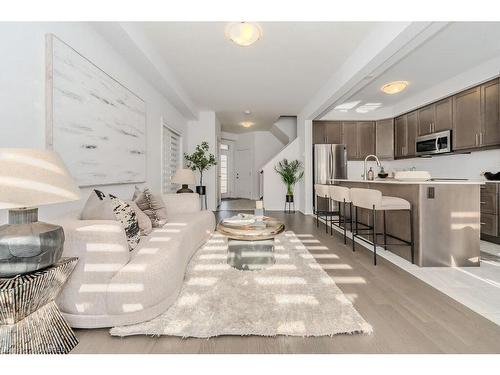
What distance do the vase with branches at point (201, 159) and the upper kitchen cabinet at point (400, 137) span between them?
4.54 m

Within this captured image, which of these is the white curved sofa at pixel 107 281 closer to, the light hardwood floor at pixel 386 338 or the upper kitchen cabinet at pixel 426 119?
the light hardwood floor at pixel 386 338

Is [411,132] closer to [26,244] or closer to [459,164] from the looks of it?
[459,164]

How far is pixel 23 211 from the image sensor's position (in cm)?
126

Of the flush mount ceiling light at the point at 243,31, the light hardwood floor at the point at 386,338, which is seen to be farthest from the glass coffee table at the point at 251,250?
the flush mount ceiling light at the point at 243,31

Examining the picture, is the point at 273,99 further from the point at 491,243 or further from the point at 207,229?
the point at 491,243

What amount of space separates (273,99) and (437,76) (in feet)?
10.1

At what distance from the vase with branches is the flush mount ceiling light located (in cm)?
386

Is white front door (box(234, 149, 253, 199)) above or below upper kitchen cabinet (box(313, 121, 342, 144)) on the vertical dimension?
below

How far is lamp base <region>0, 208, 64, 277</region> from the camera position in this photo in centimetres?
116

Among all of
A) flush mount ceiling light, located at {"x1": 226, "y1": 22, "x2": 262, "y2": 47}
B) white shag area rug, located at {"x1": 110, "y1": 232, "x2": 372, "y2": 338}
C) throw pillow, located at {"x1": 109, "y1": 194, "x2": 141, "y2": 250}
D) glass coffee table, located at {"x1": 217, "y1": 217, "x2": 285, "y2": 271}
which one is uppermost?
flush mount ceiling light, located at {"x1": 226, "y1": 22, "x2": 262, "y2": 47}

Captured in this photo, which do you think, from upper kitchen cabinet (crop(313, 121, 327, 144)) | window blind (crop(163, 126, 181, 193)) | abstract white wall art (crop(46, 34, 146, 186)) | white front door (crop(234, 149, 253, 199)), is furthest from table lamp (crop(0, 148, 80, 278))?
white front door (crop(234, 149, 253, 199))

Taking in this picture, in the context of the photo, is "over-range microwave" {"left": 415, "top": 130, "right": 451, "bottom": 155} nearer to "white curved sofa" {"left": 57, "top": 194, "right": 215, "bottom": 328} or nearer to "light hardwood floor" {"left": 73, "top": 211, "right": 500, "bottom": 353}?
"light hardwood floor" {"left": 73, "top": 211, "right": 500, "bottom": 353}

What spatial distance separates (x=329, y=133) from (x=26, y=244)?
6.56 metres
